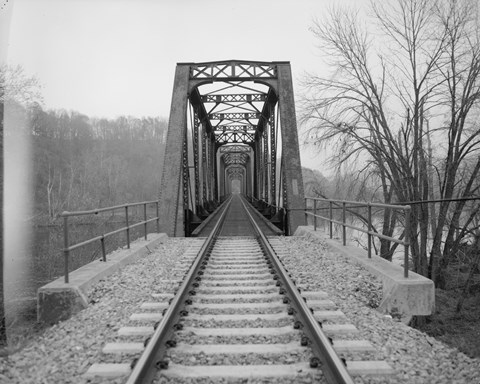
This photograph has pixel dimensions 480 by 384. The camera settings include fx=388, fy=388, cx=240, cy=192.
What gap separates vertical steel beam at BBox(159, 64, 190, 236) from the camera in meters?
10.4

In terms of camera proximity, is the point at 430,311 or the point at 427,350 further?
the point at 430,311

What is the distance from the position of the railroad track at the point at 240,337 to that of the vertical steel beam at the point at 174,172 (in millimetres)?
4739

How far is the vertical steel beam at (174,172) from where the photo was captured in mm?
10422

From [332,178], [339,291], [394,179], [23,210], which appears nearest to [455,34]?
[394,179]

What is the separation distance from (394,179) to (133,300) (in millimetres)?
12191

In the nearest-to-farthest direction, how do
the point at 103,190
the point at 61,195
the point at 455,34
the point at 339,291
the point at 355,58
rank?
1. the point at 339,291
2. the point at 455,34
3. the point at 355,58
4. the point at 61,195
5. the point at 103,190

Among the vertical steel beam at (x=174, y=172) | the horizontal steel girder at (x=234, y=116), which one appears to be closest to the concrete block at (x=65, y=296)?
the vertical steel beam at (x=174, y=172)

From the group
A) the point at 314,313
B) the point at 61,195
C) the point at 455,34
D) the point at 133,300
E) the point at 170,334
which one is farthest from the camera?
the point at 61,195

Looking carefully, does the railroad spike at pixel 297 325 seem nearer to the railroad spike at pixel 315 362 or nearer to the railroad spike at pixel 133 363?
the railroad spike at pixel 315 362

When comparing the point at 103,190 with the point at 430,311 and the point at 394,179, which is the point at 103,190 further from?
the point at 430,311

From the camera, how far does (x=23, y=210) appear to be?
64.8 feet

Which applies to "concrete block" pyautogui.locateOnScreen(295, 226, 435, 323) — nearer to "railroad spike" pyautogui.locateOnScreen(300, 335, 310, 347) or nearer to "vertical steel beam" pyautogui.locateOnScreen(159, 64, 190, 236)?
"railroad spike" pyautogui.locateOnScreen(300, 335, 310, 347)

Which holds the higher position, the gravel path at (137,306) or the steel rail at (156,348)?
the steel rail at (156,348)

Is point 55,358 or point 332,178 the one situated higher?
point 332,178
